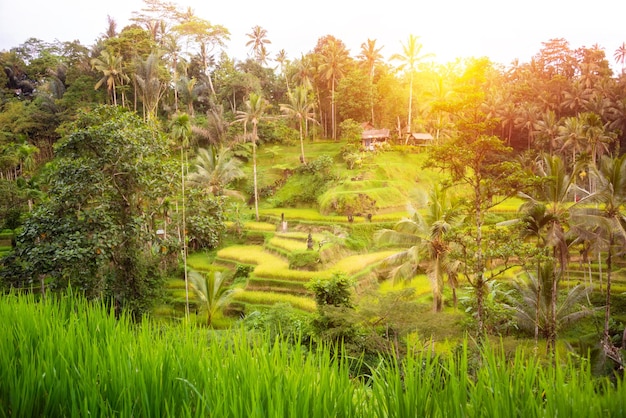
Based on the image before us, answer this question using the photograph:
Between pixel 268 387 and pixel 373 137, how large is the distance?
1990cm

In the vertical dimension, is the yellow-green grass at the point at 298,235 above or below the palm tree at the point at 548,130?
below

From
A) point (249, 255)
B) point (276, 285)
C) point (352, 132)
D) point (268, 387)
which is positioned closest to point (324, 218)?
point (249, 255)

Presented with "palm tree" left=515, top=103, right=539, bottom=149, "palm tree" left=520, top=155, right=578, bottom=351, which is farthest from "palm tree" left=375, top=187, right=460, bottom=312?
"palm tree" left=515, top=103, right=539, bottom=149

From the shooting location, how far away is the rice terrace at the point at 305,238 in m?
1.11

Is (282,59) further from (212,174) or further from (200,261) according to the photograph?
(200,261)

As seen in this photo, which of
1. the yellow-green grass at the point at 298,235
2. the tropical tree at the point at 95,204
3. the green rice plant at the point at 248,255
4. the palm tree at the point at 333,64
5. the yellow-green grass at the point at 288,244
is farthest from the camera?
the palm tree at the point at 333,64

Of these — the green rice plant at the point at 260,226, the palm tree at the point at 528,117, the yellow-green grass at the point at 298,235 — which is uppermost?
the palm tree at the point at 528,117

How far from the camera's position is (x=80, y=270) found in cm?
609

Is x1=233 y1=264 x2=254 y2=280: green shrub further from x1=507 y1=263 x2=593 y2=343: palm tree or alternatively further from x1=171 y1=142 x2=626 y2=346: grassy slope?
x1=507 y1=263 x2=593 y2=343: palm tree

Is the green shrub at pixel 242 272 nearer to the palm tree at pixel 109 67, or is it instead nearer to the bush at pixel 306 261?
the bush at pixel 306 261

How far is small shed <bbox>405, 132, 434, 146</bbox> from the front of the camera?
69.2 ft

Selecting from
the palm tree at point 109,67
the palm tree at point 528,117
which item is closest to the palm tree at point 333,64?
the palm tree at point 528,117

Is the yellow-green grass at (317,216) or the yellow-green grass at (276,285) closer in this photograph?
the yellow-green grass at (276,285)

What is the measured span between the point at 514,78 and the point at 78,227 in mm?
23590
